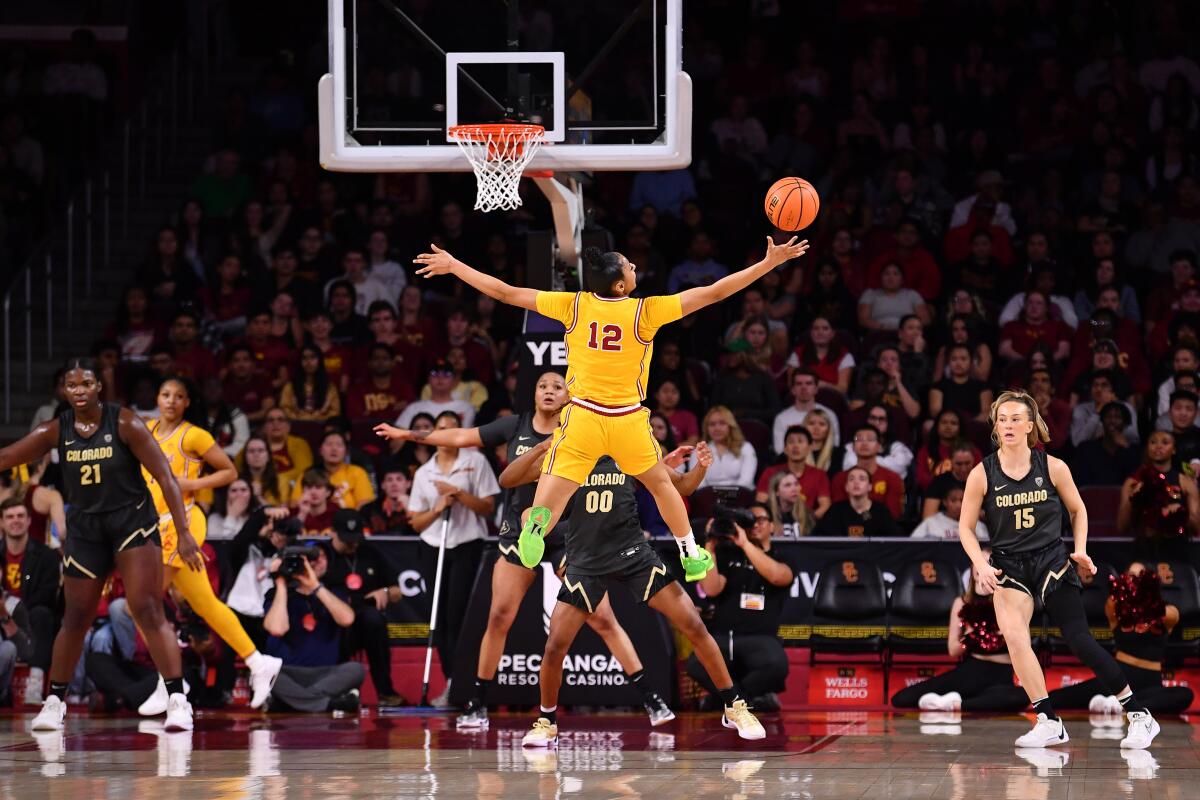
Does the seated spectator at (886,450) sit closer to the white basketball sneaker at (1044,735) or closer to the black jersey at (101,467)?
the white basketball sneaker at (1044,735)

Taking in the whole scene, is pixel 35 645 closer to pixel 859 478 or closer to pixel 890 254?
pixel 859 478

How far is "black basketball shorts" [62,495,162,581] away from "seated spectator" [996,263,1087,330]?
8.62 metres

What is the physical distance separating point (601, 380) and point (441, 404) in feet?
19.5

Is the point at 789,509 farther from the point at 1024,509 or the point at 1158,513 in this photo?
the point at 1024,509

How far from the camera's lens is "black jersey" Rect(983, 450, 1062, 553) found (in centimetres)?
1008

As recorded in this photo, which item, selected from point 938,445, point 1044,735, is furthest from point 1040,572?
point 938,445

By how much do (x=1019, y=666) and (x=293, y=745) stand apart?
161 inches

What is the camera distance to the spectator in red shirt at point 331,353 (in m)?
16.4

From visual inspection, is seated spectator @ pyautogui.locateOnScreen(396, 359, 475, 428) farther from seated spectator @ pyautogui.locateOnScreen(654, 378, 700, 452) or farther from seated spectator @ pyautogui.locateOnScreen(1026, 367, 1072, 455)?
seated spectator @ pyautogui.locateOnScreen(1026, 367, 1072, 455)

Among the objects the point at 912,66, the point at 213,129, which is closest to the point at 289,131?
the point at 213,129

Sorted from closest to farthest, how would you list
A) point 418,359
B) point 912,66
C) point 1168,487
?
point 1168,487 < point 418,359 < point 912,66

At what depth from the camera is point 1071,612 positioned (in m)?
10.0

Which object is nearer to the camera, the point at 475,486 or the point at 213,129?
the point at 475,486

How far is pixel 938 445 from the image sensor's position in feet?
47.5
